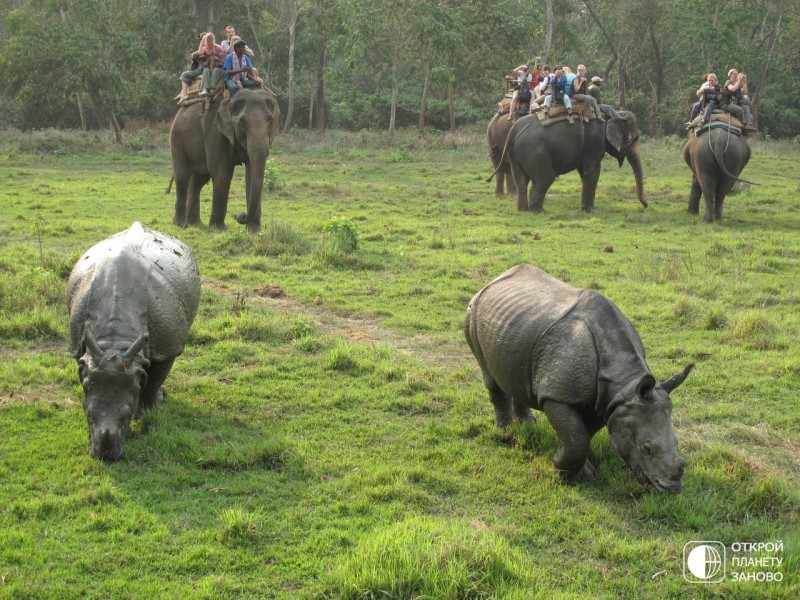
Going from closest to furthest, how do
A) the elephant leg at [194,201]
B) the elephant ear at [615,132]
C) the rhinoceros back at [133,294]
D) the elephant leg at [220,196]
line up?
the rhinoceros back at [133,294]
the elephant leg at [220,196]
the elephant leg at [194,201]
the elephant ear at [615,132]

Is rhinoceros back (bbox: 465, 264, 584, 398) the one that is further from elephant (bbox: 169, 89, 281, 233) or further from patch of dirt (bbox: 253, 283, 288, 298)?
elephant (bbox: 169, 89, 281, 233)

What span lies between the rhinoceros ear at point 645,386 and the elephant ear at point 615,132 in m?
13.8

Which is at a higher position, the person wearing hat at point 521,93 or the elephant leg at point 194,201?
the person wearing hat at point 521,93

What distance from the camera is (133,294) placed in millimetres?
6512

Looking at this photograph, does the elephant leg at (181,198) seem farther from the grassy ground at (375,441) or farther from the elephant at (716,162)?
the elephant at (716,162)

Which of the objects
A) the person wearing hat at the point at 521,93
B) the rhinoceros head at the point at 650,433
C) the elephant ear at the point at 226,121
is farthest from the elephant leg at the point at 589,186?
the rhinoceros head at the point at 650,433

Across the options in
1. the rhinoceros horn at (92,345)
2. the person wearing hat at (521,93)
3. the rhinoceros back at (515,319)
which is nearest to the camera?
the rhinoceros horn at (92,345)

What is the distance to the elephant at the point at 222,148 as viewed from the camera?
46.3 feet

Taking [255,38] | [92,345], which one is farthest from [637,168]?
[255,38]

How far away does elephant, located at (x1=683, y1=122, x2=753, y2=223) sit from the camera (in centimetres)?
1709

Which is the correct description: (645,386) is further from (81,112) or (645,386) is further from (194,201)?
(81,112)

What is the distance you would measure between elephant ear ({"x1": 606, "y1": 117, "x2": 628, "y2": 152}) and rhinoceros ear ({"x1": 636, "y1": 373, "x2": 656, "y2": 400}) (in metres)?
13.8

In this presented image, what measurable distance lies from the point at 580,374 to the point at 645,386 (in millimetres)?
481

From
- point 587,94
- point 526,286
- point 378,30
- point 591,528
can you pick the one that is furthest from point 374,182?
point 591,528
